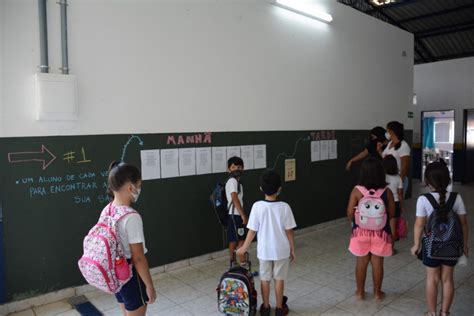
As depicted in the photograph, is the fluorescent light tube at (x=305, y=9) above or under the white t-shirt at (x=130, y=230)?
above

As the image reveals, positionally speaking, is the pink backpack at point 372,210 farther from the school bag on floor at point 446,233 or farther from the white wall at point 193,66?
the white wall at point 193,66

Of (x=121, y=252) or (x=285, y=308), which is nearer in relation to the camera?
(x=121, y=252)

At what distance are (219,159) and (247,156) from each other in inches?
16.4

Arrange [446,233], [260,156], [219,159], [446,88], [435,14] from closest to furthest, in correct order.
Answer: [446,233]
[219,159]
[260,156]
[446,88]
[435,14]

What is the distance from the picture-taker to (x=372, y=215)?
2.88 meters

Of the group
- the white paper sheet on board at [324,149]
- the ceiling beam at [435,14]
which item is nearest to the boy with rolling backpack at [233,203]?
the white paper sheet on board at [324,149]

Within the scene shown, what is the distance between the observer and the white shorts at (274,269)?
272cm

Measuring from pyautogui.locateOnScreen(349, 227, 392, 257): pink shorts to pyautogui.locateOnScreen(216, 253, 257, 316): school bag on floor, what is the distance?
94 centimetres

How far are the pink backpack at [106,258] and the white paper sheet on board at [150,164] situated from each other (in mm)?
1649

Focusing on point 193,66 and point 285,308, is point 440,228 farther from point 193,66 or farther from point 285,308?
point 193,66

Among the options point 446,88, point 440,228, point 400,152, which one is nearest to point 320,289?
point 440,228

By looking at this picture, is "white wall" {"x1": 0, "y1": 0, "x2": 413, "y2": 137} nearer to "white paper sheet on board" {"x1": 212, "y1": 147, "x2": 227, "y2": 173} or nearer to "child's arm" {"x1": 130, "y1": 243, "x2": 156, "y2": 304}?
"white paper sheet on board" {"x1": 212, "y1": 147, "x2": 227, "y2": 173}

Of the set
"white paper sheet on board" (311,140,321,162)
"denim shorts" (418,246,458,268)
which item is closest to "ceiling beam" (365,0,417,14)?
"white paper sheet on board" (311,140,321,162)

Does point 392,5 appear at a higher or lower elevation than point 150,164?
higher
